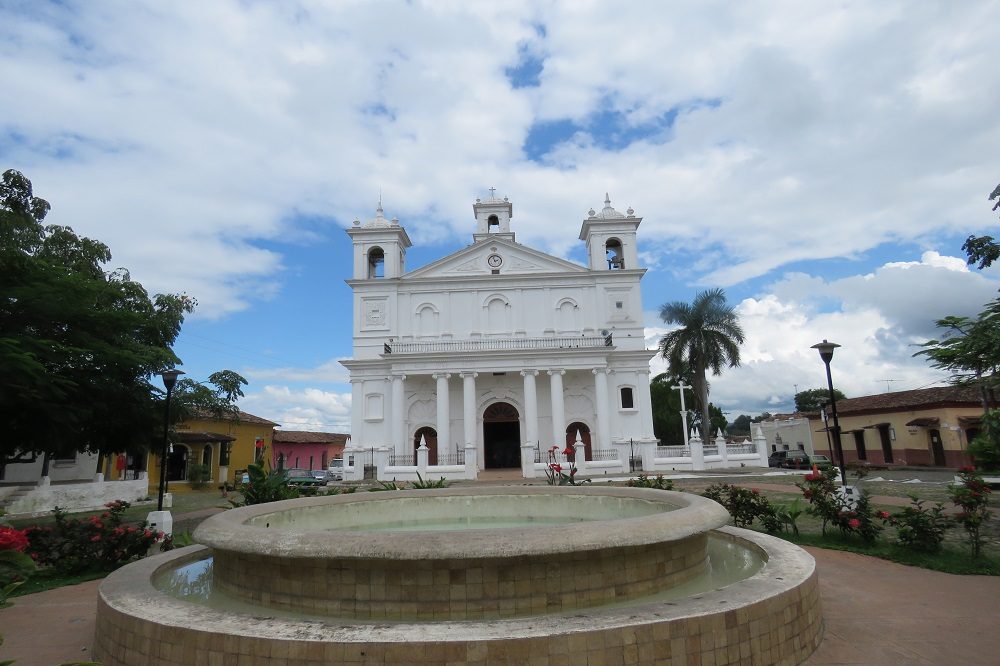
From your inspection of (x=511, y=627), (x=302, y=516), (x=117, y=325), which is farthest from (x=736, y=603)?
(x=117, y=325)

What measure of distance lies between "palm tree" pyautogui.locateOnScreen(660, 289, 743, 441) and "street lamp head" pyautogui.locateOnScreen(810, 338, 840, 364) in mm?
23756

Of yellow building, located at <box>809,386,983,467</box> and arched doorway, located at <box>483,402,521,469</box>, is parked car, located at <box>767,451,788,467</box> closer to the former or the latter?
yellow building, located at <box>809,386,983,467</box>

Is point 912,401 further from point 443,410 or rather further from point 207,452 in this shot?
point 207,452

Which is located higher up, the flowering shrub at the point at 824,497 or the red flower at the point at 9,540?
the red flower at the point at 9,540

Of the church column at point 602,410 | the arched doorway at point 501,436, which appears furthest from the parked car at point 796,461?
the arched doorway at point 501,436

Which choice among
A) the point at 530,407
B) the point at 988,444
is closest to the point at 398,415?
the point at 530,407

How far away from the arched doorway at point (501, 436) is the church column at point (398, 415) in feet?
13.8

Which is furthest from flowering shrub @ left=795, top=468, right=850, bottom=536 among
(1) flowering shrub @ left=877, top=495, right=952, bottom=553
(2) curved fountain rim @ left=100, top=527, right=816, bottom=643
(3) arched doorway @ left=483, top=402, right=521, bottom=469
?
(3) arched doorway @ left=483, top=402, right=521, bottom=469

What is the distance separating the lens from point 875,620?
491 cm

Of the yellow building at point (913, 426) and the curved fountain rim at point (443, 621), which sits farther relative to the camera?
the yellow building at point (913, 426)

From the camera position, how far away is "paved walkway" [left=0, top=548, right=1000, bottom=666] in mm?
4207

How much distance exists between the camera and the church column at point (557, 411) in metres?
26.9

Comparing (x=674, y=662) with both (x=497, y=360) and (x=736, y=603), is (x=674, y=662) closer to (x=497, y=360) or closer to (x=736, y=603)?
(x=736, y=603)

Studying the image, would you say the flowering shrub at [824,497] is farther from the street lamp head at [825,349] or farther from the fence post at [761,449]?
the fence post at [761,449]
